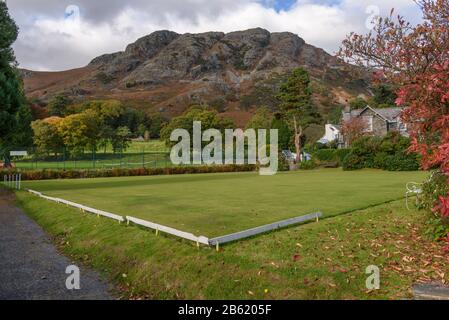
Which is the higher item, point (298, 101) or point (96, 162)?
point (298, 101)

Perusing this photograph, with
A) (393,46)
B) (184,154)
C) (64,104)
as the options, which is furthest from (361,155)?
(64,104)

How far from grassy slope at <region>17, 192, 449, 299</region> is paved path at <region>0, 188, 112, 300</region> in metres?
0.39

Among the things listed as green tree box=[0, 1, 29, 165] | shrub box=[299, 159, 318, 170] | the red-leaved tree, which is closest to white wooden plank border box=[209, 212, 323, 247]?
the red-leaved tree

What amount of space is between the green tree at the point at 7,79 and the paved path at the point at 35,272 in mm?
11113

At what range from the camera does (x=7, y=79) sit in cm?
2131

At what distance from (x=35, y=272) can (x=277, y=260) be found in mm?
4708

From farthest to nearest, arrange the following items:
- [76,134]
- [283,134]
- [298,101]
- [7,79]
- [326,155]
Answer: [283,134], [76,134], [298,101], [326,155], [7,79]

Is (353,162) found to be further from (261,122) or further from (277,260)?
(261,122)

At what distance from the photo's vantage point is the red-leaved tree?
228 inches

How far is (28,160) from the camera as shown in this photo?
4738 cm

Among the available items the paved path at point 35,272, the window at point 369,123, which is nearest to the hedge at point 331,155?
the window at point 369,123

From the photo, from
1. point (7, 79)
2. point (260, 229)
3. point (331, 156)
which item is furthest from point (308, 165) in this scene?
point (260, 229)

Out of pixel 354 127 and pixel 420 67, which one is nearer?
pixel 420 67
